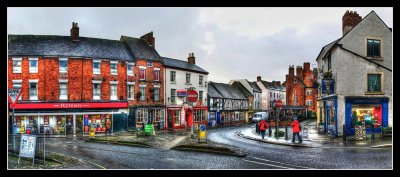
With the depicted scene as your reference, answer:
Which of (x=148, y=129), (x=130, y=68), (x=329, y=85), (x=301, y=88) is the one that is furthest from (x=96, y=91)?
(x=301, y=88)

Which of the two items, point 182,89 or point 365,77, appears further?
point 182,89

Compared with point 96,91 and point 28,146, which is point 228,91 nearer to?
point 96,91

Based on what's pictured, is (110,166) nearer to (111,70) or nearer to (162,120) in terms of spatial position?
(111,70)

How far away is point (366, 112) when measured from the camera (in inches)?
1065

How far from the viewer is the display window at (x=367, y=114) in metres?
26.9

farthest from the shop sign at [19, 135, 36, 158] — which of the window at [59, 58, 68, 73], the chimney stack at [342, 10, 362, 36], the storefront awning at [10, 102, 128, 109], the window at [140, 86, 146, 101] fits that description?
the chimney stack at [342, 10, 362, 36]

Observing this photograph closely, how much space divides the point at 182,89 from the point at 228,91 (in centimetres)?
1956

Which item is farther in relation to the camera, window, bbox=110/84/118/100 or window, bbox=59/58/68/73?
window, bbox=110/84/118/100

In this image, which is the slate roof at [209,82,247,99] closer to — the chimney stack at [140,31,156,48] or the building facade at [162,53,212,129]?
the building facade at [162,53,212,129]

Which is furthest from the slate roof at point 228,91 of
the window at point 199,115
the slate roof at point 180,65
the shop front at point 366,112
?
the shop front at point 366,112

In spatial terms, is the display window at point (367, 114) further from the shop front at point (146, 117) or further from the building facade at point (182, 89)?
the shop front at point (146, 117)

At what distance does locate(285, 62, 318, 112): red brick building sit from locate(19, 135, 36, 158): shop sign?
63.3 meters

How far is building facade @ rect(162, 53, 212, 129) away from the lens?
45156mm
